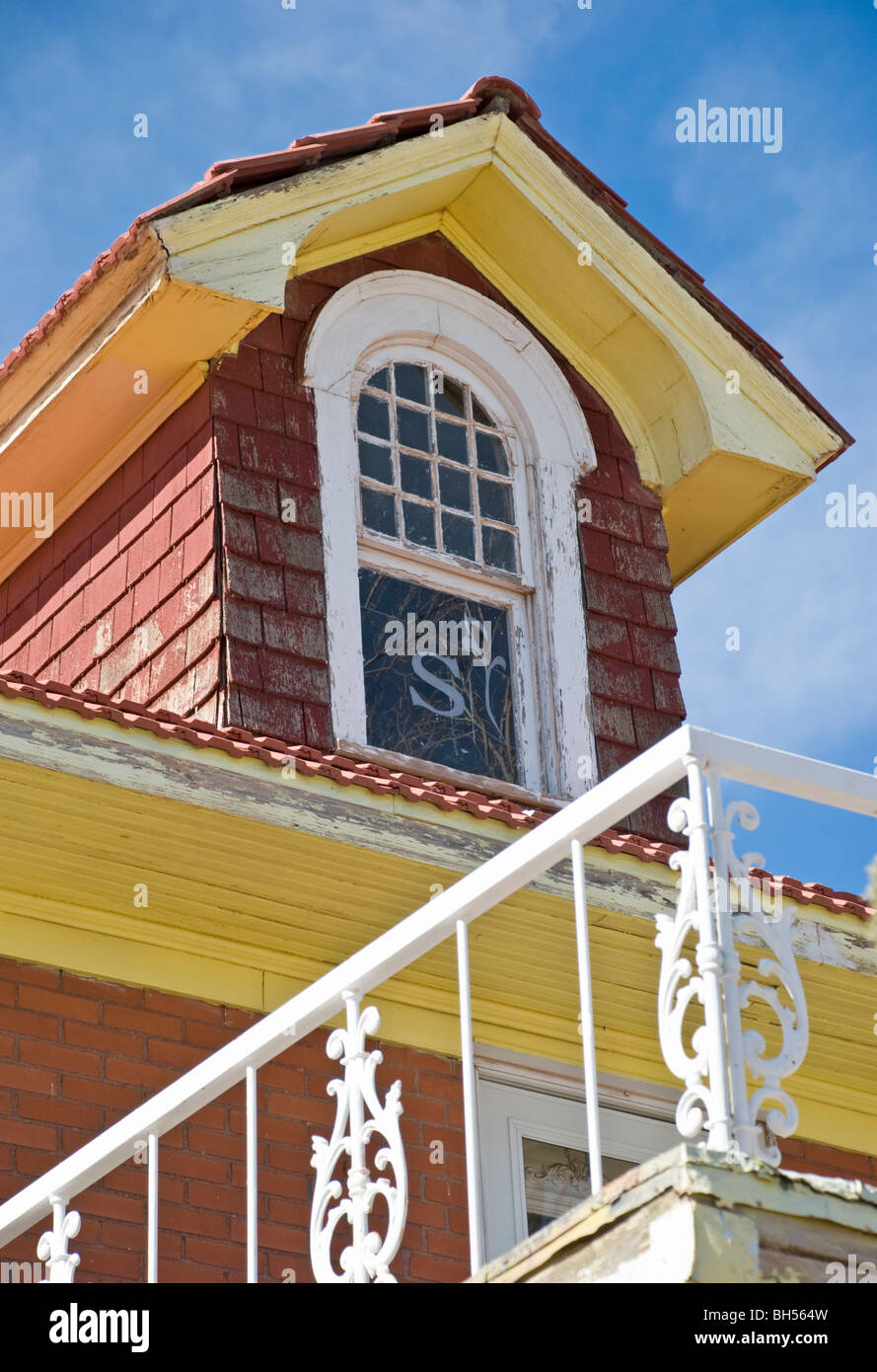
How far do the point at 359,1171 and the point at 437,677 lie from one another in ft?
15.1

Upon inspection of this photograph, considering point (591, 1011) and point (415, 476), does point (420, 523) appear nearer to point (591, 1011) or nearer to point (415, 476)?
point (415, 476)

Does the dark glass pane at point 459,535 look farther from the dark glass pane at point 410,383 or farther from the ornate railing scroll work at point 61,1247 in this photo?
the ornate railing scroll work at point 61,1247

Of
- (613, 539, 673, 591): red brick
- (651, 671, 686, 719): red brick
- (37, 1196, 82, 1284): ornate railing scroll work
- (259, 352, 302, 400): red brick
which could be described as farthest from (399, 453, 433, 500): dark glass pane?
(37, 1196, 82, 1284): ornate railing scroll work

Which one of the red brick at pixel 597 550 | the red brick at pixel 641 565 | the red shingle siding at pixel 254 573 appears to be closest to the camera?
the red shingle siding at pixel 254 573

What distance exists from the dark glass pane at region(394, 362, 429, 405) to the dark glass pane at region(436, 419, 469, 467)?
13cm

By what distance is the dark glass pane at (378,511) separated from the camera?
29.5 ft

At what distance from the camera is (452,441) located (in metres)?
9.44

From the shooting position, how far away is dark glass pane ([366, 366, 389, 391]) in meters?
9.33

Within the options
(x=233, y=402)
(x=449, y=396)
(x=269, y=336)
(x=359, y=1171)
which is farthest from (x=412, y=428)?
(x=359, y=1171)

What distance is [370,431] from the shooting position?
9.22 meters

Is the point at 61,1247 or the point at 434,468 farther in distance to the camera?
the point at 434,468

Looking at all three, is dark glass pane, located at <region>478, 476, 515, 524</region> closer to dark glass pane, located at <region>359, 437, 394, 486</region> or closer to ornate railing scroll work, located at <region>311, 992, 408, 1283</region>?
dark glass pane, located at <region>359, 437, 394, 486</region>

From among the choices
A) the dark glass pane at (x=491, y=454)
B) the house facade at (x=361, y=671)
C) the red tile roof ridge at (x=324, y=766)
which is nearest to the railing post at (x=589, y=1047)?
the house facade at (x=361, y=671)

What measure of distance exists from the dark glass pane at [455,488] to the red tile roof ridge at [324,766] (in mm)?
2156
